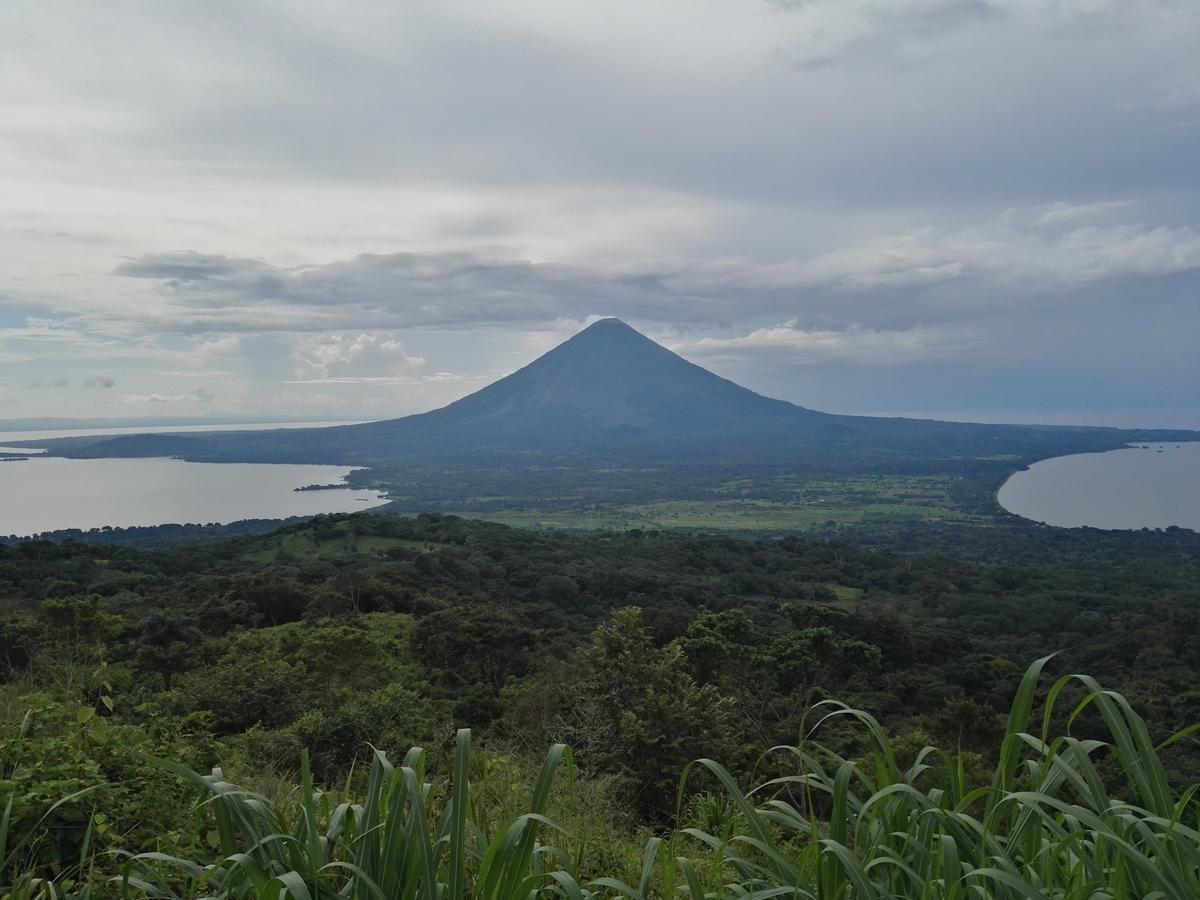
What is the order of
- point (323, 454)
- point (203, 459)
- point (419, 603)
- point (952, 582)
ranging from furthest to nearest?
point (323, 454) → point (203, 459) → point (952, 582) → point (419, 603)

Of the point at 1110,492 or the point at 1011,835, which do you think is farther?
the point at 1110,492

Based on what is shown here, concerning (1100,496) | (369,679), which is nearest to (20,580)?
(369,679)

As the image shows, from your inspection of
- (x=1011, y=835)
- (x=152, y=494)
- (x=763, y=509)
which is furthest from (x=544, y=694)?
(x=152, y=494)

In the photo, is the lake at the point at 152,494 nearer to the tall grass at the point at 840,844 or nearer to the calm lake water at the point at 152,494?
the calm lake water at the point at 152,494

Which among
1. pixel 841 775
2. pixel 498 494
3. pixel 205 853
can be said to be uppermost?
pixel 841 775

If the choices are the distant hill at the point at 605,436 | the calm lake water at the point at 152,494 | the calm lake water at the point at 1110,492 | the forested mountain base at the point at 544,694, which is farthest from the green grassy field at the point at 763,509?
the forested mountain base at the point at 544,694

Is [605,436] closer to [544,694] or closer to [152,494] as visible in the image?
[152,494]

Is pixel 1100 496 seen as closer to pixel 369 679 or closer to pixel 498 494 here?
pixel 498 494
